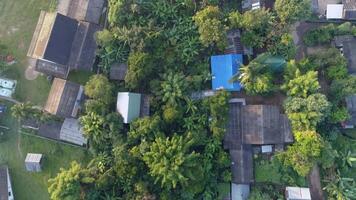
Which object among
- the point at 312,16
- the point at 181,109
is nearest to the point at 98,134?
the point at 181,109

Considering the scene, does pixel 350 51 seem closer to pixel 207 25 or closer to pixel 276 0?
pixel 276 0

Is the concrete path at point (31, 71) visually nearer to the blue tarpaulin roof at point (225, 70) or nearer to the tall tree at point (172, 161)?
the tall tree at point (172, 161)

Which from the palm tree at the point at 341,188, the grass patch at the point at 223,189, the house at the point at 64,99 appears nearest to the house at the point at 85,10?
the house at the point at 64,99

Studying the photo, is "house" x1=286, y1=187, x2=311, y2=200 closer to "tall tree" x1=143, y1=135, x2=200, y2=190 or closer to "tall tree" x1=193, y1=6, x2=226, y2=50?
"tall tree" x1=143, y1=135, x2=200, y2=190

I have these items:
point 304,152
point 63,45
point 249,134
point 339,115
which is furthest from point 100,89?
point 339,115

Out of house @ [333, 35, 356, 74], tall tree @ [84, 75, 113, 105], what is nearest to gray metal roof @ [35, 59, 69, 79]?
tall tree @ [84, 75, 113, 105]

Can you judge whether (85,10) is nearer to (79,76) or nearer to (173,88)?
(79,76)
